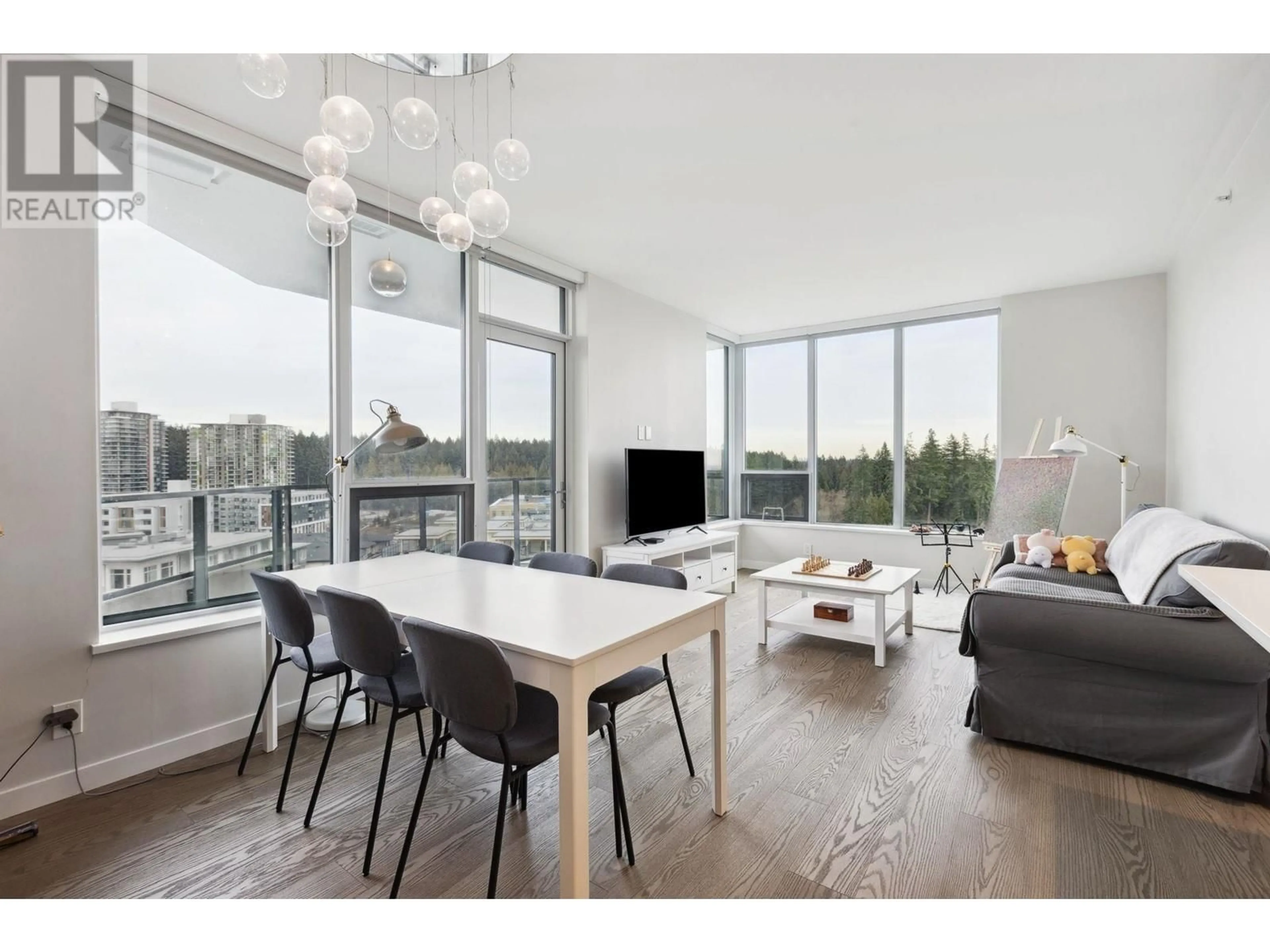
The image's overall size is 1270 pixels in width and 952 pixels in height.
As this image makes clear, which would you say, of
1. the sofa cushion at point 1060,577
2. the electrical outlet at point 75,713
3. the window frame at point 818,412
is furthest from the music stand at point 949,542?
the electrical outlet at point 75,713

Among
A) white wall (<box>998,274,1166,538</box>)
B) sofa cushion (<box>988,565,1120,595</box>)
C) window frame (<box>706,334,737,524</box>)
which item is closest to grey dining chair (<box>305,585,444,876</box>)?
sofa cushion (<box>988,565,1120,595</box>)

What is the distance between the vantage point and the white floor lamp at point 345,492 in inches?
102

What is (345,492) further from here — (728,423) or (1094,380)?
(1094,380)

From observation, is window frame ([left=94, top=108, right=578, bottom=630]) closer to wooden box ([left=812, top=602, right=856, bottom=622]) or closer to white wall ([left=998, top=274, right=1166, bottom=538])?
wooden box ([left=812, top=602, right=856, bottom=622])

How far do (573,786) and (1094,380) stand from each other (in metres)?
5.54

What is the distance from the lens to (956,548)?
17.7 feet


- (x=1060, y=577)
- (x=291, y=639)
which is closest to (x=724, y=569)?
(x=1060, y=577)

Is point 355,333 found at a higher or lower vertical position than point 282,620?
higher

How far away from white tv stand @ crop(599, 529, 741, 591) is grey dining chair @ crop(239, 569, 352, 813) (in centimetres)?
237

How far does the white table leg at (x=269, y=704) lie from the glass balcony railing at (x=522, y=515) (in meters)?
1.53
